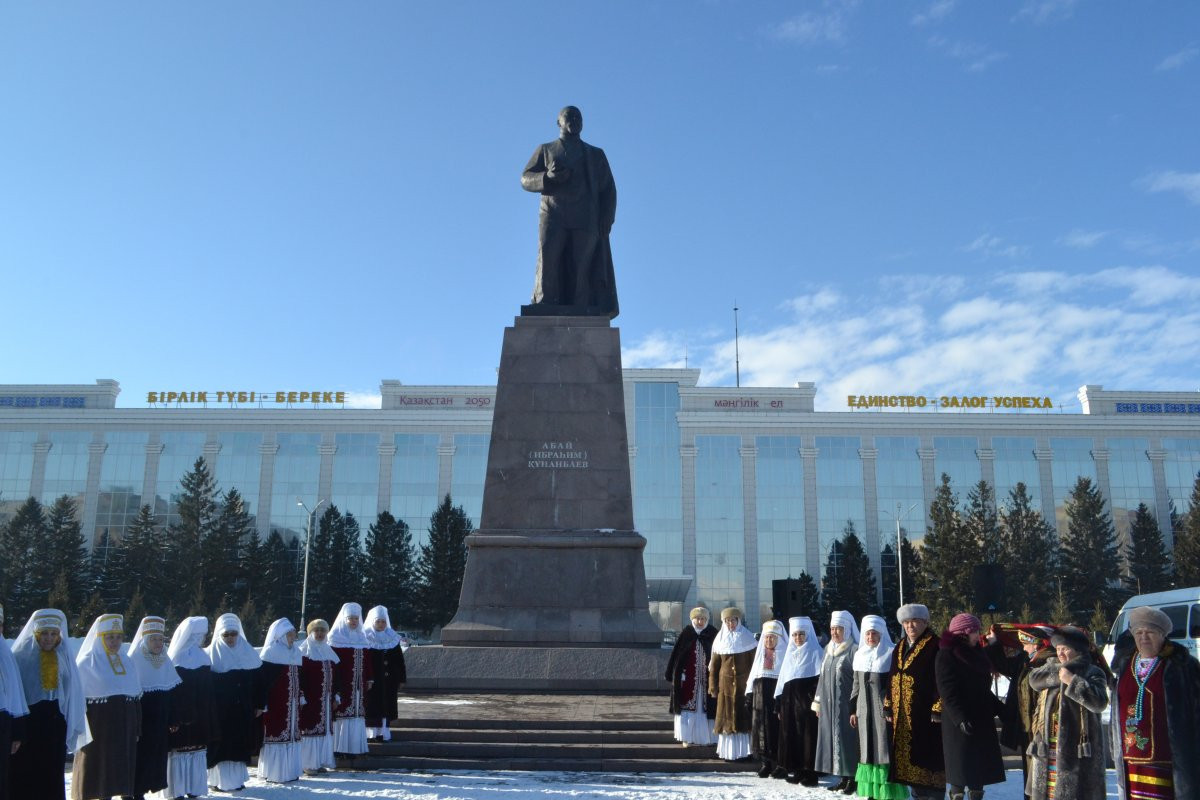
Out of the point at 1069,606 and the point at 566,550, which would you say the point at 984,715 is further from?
the point at 1069,606

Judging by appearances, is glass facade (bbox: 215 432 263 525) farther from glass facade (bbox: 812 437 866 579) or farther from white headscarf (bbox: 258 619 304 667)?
white headscarf (bbox: 258 619 304 667)

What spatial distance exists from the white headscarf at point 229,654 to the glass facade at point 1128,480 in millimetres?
56983

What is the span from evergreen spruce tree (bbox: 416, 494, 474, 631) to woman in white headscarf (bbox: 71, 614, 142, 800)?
147 feet

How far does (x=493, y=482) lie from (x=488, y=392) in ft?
150

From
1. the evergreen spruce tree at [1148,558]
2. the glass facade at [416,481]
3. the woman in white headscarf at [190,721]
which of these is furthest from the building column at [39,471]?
the evergreen spruce tree at [1148,558]

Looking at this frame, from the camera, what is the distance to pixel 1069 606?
174 ft

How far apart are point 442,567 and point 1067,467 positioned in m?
35.2

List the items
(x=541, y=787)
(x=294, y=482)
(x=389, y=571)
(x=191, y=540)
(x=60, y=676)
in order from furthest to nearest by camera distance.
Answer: (x=294, y=482) < (x=389, y=571) < (x=191, y=540) < (x=541, y=787) < (x=60, y=676)

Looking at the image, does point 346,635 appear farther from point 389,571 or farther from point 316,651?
point 389,571

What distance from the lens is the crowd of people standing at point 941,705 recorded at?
19.0 ft

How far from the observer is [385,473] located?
58.3m

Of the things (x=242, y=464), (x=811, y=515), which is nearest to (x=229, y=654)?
(x=811, y=515)

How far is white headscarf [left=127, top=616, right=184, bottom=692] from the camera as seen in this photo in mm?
8555

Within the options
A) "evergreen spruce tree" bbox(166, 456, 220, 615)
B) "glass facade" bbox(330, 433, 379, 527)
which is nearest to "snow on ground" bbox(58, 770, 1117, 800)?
"evergreen spruce tree" bbox(166, 456, 220, 615)
